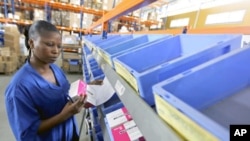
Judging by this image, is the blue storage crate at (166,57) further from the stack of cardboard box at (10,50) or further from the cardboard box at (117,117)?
the stack of cardboard box at (10,50)

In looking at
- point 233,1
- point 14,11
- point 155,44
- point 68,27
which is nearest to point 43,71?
point 155,44

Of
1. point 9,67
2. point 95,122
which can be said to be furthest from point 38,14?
point 95,122

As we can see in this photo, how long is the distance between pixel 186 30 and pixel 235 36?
571 millimetres

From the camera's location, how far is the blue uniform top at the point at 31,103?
1.07m

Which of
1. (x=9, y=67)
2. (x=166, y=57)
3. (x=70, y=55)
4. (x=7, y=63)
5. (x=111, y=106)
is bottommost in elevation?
(x=9, y=67)

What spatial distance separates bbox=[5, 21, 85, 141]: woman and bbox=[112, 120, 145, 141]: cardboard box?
29 centimetres

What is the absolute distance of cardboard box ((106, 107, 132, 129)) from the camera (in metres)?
1.14

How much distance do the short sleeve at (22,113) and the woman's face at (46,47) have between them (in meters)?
0.21

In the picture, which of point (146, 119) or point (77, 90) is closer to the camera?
point (146, 119)

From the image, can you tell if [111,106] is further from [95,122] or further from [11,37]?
[11,37]

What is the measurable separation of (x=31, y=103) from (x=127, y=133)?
22.0 inches

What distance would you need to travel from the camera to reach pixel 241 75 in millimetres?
676

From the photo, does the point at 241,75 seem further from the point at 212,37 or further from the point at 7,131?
the point at 7,131

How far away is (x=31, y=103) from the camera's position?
3.65 feet
